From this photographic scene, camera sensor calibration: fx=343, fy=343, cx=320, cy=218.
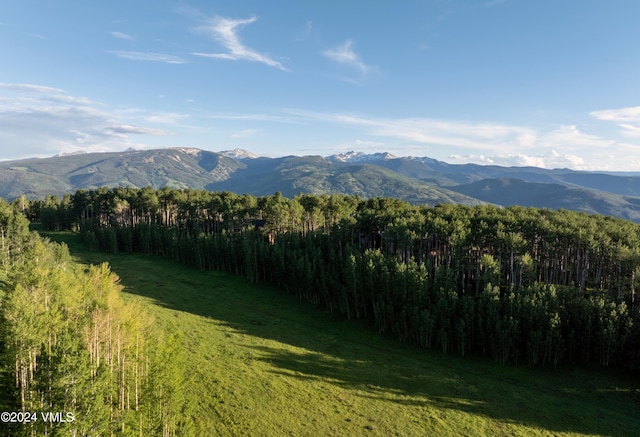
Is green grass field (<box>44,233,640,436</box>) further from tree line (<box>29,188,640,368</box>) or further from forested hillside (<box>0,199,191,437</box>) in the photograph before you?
forested hillside (<box>0,199,191,437</box>)

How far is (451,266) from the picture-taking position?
101438 millimetres

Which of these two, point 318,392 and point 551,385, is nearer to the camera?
point 318,392

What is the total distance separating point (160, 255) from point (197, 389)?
118981 mm

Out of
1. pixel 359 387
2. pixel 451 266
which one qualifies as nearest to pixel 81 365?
pixel 359 387

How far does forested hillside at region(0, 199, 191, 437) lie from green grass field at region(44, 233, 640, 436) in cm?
1231

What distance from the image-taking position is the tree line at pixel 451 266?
78.1m

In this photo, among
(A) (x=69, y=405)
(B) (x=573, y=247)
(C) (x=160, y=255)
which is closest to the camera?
(A) (x=69, y=405)

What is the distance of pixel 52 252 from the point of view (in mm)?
105875

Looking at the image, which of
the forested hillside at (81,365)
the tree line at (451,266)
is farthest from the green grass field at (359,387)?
the forested hillside at (81,365)

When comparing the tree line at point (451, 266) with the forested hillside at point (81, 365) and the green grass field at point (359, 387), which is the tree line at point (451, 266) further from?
the forested hillside at point (81, 365)

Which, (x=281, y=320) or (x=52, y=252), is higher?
(x=52, y=252)

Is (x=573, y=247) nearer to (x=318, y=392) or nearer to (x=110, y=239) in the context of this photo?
(x=318, y=392)

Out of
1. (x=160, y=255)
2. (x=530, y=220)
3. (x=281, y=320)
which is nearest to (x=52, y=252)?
(x=160, y=255)

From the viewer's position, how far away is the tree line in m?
78.1
